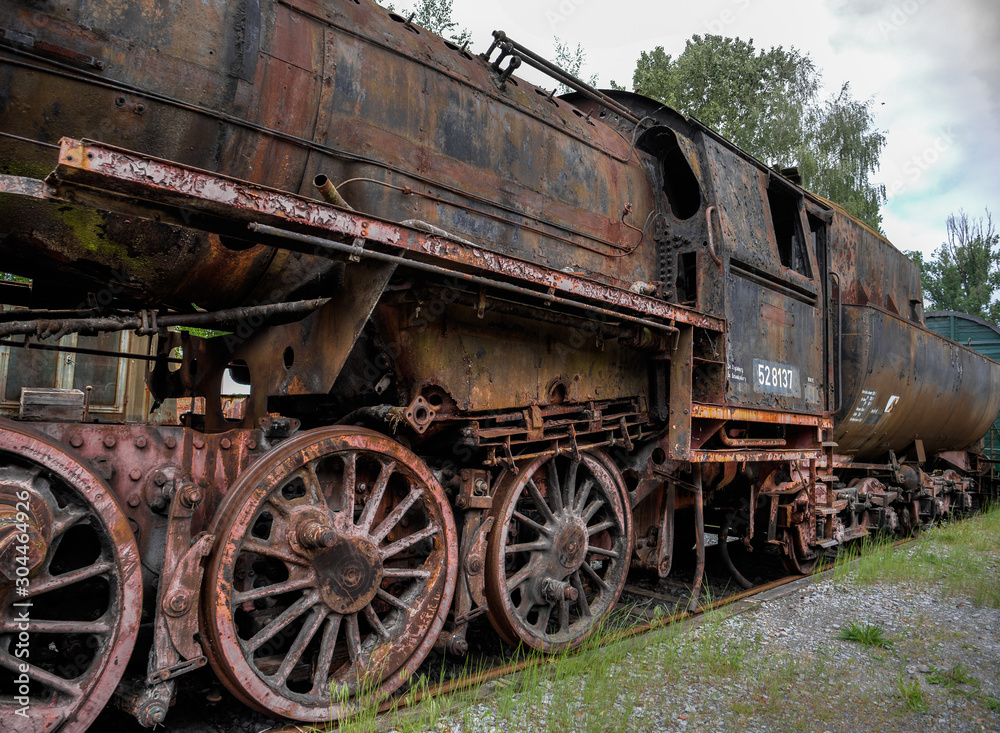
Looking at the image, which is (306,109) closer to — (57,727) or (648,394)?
(57,727)

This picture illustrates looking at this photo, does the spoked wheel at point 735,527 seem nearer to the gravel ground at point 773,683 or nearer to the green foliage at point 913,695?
the gravel ground at point 773,683

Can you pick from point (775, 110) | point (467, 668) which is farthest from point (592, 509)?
point (775, 110)

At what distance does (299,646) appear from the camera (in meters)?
2.85

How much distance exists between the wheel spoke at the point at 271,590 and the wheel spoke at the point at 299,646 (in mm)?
139

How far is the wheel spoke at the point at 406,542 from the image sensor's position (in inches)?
125

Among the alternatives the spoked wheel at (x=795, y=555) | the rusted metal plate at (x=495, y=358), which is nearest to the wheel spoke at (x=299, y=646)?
the rusted metal plate at (x=495, y=358)

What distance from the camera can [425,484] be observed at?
333 cm

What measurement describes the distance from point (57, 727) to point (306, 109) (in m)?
2.62

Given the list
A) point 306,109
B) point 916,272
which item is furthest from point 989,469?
point 306,109

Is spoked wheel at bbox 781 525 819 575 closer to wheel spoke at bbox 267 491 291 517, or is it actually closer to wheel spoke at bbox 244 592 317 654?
wheel spoke at bbox 244 592 317 654

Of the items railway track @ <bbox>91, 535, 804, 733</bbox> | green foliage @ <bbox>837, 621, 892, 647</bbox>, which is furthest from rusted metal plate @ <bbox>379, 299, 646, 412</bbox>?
green foliage @ <bbox>837, 621, 892, 647</bbox>

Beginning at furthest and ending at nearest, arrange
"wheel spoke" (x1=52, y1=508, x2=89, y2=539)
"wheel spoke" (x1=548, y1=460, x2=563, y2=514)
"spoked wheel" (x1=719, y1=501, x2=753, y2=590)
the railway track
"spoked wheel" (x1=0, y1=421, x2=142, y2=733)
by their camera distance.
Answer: "spoked wheel" (x1=719, y1=501, x2=753, y2=590) < "wheel spoke" (x1=548, y1=460, x2=563, y2=514) < the railway track < "wheel spoke" (x1=52, y1=508, x2=89, y2=539) < "spoked wheel" (x1=0, y1=421, x2=142, y2=733)

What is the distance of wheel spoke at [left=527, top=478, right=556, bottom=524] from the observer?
156 inches

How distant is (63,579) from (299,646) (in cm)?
94
